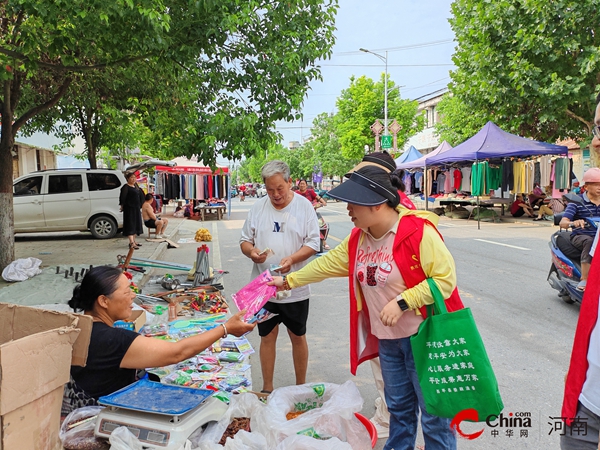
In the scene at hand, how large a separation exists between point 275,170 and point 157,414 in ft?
6.17

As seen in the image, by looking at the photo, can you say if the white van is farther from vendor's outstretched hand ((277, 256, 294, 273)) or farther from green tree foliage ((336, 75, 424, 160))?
green tree foliage ((336, 75, 424, 160))

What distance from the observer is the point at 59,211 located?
14164 millimetres

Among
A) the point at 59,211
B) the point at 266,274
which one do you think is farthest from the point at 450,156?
the point at 266,274

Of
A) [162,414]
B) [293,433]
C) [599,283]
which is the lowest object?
[293,433]

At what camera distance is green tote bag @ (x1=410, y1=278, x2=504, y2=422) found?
2.16 meters

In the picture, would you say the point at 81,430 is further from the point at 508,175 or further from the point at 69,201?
the point at 508,175

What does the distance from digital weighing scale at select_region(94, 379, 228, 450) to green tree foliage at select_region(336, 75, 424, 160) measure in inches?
1402

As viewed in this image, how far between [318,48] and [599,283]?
6.35 meters

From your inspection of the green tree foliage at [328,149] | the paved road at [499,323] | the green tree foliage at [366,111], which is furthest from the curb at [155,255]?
the green tree foliage at [328,149]

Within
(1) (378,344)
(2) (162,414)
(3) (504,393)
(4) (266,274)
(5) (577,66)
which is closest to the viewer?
(2) (162,414)

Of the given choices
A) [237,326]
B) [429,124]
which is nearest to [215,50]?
[237,326]

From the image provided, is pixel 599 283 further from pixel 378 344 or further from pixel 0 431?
pixel 0 431

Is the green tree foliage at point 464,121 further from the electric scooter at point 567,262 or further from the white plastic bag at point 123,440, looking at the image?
the white plastic bag at point 123,440

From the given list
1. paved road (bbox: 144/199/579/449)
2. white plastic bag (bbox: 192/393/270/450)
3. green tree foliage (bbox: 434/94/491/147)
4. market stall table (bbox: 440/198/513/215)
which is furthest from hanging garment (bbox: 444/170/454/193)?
white plastic bag (bbox: 192/393/270/450)
